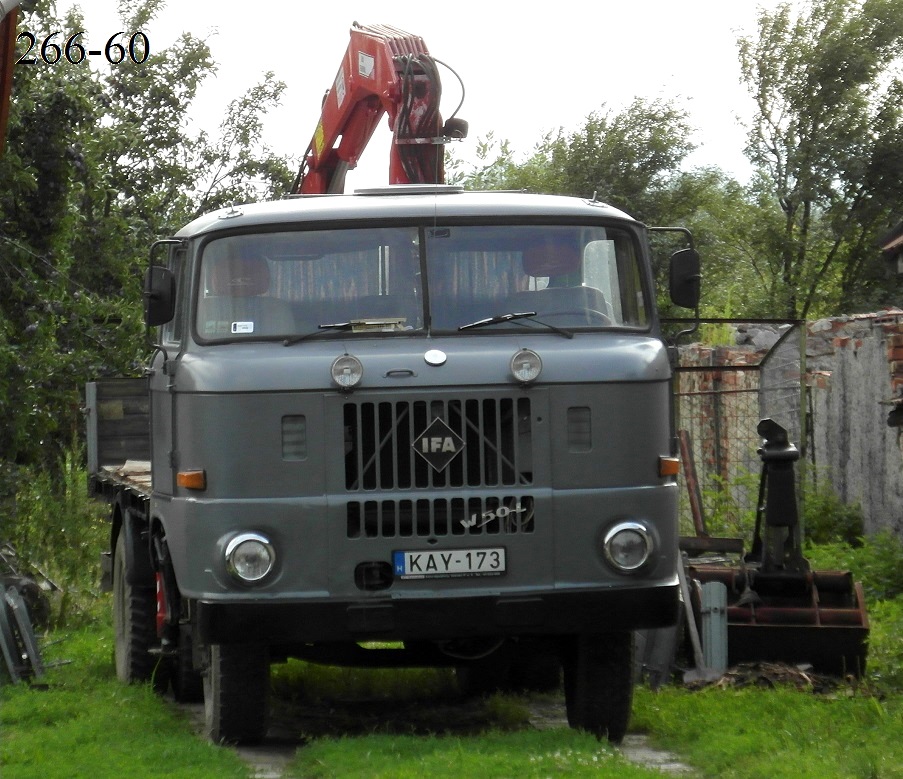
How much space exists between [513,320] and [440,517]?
1.01 metres

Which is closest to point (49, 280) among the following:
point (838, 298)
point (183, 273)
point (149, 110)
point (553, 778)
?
point (183, 273)

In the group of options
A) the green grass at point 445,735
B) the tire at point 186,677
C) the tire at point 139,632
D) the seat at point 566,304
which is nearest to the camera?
the green grass at point 445,735

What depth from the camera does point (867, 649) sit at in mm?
8812

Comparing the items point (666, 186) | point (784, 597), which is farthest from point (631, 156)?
point (784, 597)

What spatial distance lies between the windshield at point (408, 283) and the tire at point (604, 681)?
1535 millimetres

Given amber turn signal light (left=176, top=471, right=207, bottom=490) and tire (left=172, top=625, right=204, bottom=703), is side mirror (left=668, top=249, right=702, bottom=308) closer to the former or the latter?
amber turn signal light (left=176, top=471, right=207, bottom=490)

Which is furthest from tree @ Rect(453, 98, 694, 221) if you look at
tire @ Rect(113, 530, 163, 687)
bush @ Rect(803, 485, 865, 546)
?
tire @ Rect(113, 530, 163, 687)

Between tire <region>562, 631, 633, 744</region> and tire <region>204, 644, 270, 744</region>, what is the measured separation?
1525 mm

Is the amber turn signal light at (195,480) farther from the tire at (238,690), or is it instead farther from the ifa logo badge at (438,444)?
the ifa logo badge at (438,444)

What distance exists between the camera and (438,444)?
22.4 ft

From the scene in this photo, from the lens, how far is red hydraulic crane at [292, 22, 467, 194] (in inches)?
403

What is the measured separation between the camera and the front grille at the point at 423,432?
680 centimetres

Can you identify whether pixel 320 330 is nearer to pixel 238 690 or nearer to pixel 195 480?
pixel 195 480

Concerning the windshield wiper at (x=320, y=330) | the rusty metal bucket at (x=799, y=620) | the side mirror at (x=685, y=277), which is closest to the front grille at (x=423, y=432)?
the windshield wiper at (x=320, y=330)
